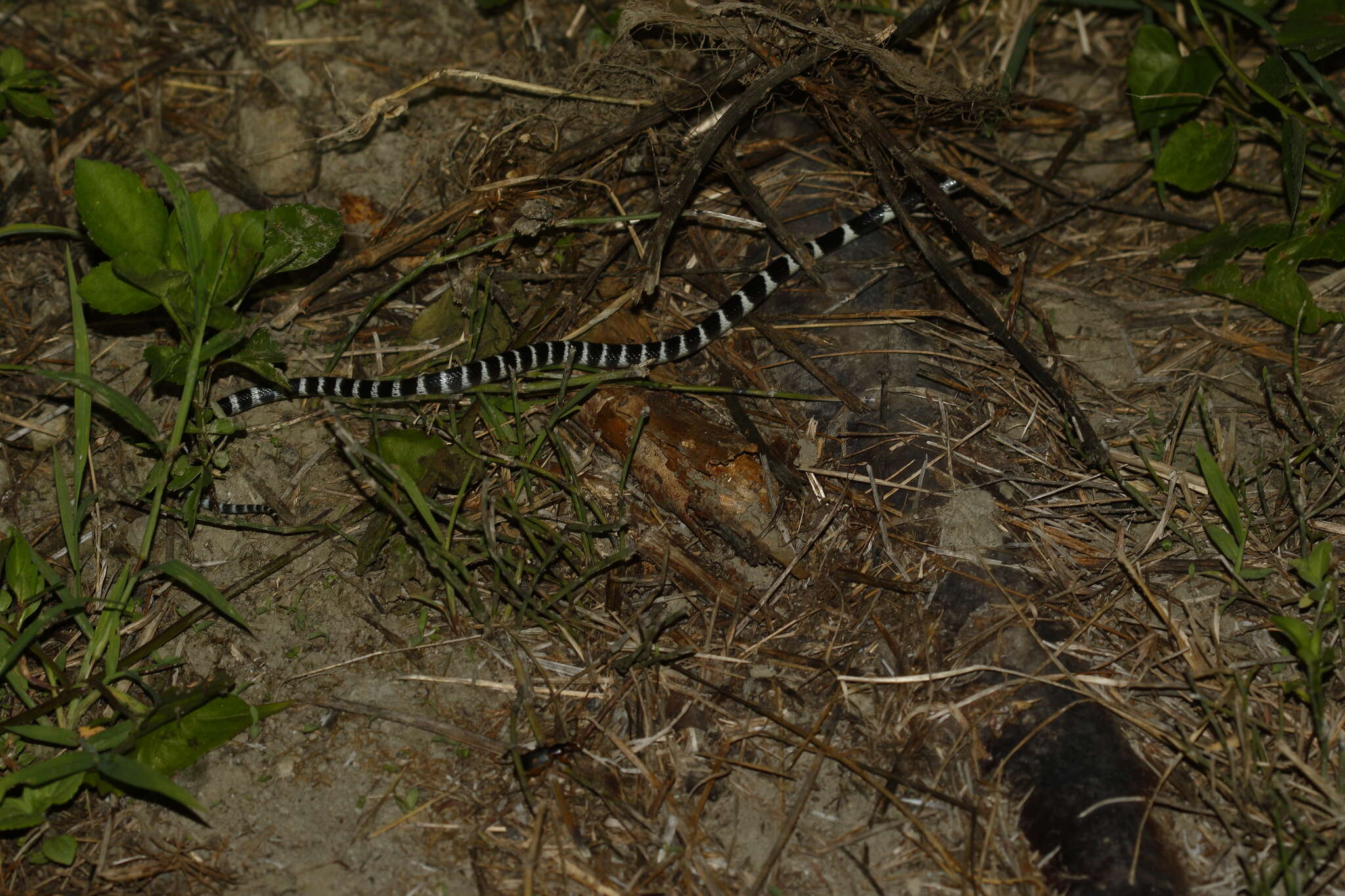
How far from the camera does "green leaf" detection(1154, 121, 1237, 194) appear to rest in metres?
4.69

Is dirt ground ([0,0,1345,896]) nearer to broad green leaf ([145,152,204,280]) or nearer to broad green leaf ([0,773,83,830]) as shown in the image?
broad green leaf ([0,773,83,830])

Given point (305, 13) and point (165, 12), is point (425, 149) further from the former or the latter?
point (165, 12)

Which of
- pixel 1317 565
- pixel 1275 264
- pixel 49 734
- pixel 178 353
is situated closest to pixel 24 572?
pixel 49 734

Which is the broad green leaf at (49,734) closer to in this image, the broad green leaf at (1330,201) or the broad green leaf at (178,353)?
the broad green leaf at (178,353)

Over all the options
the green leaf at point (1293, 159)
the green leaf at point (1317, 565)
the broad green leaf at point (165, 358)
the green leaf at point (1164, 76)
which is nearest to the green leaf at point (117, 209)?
the broad green leaf at point (165, 358)

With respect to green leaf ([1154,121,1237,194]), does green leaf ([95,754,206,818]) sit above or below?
below

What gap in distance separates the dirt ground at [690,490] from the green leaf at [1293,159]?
0.50m

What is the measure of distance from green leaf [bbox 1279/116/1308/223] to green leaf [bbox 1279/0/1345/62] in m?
0.32

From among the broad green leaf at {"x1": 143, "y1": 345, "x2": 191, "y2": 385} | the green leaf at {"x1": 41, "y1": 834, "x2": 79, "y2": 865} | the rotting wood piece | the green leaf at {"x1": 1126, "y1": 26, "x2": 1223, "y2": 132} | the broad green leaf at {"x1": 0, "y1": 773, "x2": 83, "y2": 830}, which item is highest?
the green leaf at {"x1": 1126, "y1": 26, "x2": 1223, "y2": 132}

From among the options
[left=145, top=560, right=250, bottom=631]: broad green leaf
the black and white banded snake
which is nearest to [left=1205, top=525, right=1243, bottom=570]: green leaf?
the black and white banded snake

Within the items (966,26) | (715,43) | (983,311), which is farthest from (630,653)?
(966,26)

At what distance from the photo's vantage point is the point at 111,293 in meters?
3.78

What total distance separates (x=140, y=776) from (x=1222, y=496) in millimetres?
3776

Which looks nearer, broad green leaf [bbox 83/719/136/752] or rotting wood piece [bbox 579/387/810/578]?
broad green leaf [bbox 83/719/136/752]
